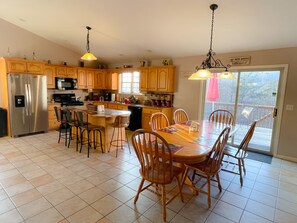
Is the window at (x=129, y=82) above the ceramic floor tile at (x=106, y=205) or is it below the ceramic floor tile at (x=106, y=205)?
above

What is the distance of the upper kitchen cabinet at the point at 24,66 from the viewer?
4.71 meters

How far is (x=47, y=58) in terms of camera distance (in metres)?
6.04

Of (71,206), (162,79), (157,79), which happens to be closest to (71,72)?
(157,79)

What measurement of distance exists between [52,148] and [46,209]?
2279 millimetres

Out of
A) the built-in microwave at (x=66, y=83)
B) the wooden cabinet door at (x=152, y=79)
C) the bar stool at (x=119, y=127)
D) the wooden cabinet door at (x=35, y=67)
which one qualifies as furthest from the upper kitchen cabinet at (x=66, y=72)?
the bar stool at (x=119, y=127)

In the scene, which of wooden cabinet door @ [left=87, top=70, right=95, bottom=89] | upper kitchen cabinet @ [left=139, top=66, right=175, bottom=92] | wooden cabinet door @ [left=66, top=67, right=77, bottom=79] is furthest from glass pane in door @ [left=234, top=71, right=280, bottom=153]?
wooden cabinet door @ [left=66, top=67, right=77, bottom=79]

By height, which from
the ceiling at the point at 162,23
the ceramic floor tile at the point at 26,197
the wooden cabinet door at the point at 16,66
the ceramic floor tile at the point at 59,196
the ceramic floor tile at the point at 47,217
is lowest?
the ceramic floor tile at the point at 47,217

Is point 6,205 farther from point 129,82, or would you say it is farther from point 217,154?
point 129,82

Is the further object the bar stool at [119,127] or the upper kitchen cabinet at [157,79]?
the upper kitchen cabinet at [157,79]

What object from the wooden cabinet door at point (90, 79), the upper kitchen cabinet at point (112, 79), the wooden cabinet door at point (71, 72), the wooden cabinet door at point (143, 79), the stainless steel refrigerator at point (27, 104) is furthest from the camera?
the upper kitchen cabinet at point (112, 79)

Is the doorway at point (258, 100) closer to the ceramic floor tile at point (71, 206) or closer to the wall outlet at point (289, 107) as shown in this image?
the wall outlet at point (289, 107)

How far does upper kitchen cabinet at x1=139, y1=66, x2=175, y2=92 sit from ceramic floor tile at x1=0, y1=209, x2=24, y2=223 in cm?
439

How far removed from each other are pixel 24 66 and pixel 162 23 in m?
3.99

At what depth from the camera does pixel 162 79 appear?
18.1ft
